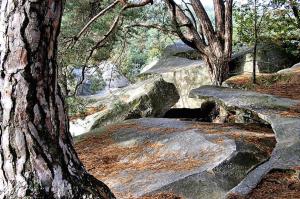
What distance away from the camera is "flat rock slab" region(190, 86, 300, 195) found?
391 cm

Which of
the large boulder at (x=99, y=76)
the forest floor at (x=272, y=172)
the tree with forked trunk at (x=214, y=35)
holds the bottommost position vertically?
the forest floor at (x=272, y=172)

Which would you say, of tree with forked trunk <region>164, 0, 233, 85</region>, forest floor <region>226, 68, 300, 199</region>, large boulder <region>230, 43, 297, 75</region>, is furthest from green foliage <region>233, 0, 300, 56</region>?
forest floor <region>226, 68, 300, 199</region>

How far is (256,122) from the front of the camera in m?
6.96

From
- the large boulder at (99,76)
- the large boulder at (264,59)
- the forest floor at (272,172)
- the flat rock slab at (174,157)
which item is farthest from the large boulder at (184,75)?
the flat rock slab at (174,157)

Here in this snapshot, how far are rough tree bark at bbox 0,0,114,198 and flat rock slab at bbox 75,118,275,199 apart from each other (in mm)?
1580

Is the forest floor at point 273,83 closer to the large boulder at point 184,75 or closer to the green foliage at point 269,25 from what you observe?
the green foliage at point 269,25

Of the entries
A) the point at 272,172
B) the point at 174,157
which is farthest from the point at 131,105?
the point at 272,172

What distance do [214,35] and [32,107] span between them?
25.2 feet

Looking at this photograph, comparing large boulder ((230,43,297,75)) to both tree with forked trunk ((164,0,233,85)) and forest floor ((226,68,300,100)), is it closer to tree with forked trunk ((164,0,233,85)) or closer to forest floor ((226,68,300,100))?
forest floor ((226,68,300,100))

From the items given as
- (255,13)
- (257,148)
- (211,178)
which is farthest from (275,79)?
(211,178)

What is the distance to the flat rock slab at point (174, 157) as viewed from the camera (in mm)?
3879

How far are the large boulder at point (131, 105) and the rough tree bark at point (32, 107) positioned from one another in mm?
5820

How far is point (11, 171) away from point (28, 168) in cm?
10

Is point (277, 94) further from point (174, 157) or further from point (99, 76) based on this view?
point (99, 76)
